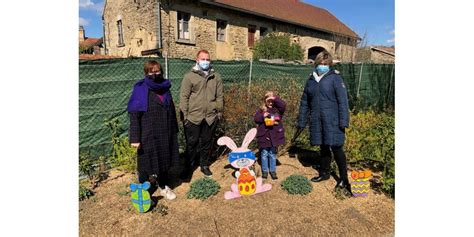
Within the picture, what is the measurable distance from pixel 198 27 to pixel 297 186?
12.5 m

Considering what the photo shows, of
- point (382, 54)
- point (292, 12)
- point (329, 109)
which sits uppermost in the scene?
point (292, 12)

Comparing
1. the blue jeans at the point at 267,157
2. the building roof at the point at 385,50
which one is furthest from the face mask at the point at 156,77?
the building roof at the point at 385,50

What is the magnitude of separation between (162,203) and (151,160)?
25.3 inches

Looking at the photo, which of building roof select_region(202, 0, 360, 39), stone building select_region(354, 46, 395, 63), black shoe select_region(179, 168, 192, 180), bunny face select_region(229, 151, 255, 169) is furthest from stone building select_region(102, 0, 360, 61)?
bunny face select_region(229, 151, 255, 169)

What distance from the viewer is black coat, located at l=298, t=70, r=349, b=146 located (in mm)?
3598

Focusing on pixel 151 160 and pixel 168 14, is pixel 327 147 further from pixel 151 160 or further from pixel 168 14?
pixel 168 14

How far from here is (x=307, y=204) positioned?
3684mm

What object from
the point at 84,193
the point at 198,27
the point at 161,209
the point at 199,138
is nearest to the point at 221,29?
the point at 198,27

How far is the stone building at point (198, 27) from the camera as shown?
13.5m

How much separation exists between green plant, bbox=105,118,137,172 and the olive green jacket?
126 centimetres

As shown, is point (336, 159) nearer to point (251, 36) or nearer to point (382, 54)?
point (251, 36)

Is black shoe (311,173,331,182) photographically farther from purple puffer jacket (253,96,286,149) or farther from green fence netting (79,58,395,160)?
green fence netting (79,58,395,160)

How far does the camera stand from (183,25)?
1422 cm

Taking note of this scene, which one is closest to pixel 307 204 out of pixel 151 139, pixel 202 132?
pixel 202 132
